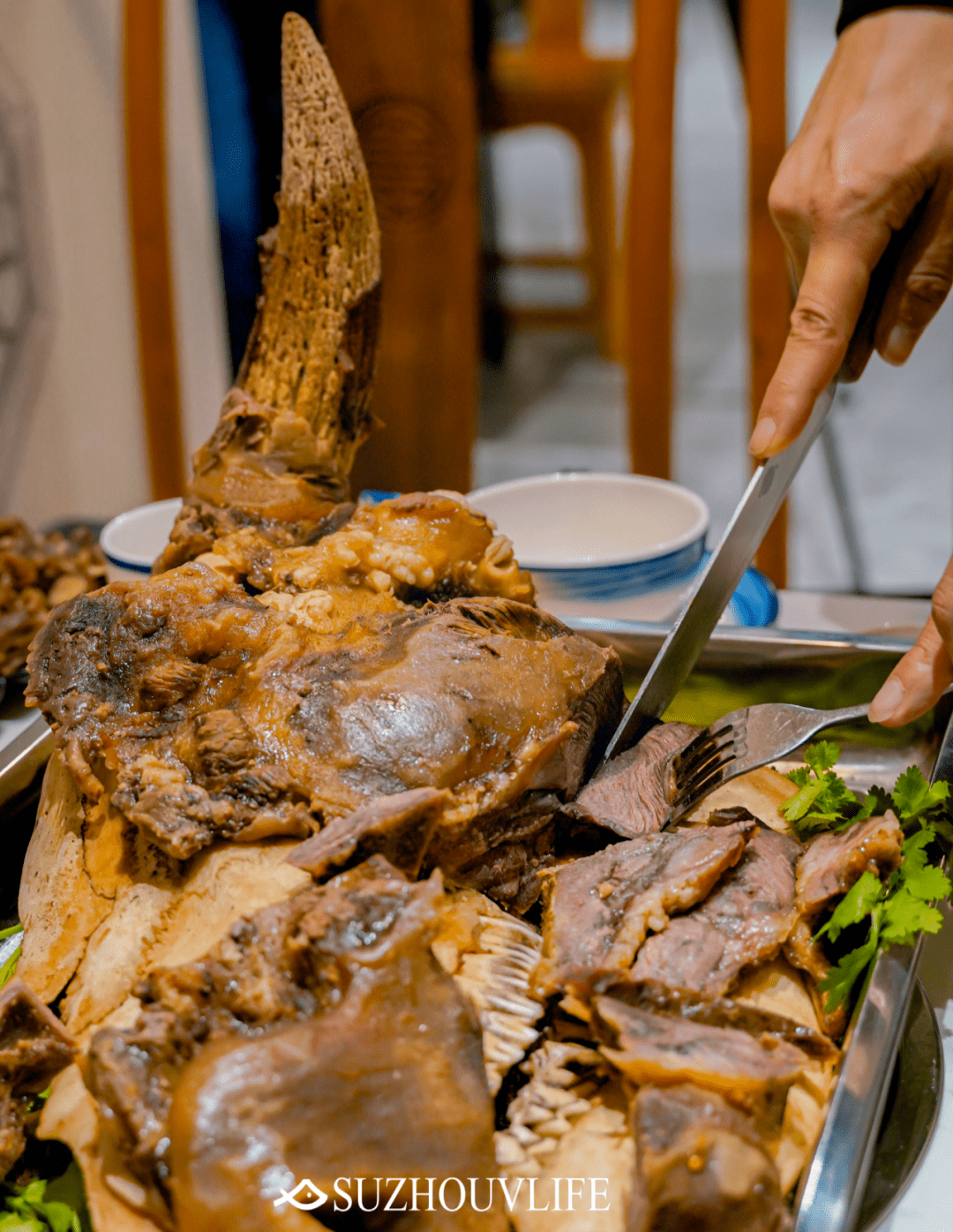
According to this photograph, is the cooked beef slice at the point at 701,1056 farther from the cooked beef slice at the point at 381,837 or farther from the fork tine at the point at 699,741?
the fork tine at the point at 699,741

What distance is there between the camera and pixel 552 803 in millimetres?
1013

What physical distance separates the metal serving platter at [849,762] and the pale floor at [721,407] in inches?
82.7

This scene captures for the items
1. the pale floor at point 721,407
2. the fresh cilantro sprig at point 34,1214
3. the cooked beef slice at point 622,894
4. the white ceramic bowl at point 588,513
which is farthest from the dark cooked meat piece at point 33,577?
the pale floor at point 721,407

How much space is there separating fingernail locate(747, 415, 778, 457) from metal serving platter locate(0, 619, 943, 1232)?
33cm


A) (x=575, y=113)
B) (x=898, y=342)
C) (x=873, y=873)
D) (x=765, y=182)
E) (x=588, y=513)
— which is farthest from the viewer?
(x=575, y=113)

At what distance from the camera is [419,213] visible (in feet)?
9.32

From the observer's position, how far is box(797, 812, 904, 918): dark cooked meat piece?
90 centimetres

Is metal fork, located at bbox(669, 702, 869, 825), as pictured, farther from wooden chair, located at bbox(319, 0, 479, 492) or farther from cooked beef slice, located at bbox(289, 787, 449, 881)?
wooden chair, located at bbox(319, 0, 479, 492)

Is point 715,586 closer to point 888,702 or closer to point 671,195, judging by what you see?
point 888,702

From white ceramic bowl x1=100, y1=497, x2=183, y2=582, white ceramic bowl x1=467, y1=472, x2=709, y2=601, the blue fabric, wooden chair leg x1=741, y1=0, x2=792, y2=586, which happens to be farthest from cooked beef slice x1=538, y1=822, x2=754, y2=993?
the blue fabric

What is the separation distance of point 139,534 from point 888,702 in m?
1.36

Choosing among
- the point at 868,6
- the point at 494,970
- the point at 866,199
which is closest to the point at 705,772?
the point at 494,970

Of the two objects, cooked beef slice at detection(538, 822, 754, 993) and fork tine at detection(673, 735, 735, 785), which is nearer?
cooked beef slice at detection(538, 822, 754, 993)

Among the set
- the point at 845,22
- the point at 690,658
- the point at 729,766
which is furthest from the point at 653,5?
the point at 729,766
